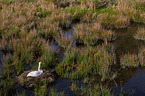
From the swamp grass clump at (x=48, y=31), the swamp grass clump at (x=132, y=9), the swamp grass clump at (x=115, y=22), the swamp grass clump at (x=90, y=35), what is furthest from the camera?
the swamp grass clump at (x=132, y=9)

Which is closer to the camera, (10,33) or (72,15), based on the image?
(10,33)

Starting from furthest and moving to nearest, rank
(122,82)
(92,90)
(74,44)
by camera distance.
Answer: (74,44)
(122,82)
(92,90)

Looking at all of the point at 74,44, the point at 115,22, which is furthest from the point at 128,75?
the point at 115,22

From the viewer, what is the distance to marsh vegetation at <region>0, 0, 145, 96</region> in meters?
5.70

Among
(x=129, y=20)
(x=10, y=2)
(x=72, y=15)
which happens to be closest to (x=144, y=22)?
(x=129, y=20)

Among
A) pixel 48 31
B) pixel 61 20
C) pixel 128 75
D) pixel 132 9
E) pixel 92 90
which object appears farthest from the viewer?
pixel 132 9

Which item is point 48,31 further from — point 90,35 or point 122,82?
point 122,82

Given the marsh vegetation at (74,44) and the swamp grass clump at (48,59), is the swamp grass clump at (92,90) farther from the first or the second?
the swamp grass clump at (48,59)

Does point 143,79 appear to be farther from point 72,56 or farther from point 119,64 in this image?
point 72,56

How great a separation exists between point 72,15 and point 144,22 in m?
3.98

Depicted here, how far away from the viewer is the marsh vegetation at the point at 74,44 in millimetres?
5695

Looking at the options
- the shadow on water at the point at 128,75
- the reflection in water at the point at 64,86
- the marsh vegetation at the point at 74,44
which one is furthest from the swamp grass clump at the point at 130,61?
the reflection in water at the point at 64,86

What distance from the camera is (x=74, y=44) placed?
A: 27.0 ft

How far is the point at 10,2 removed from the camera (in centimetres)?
1329
